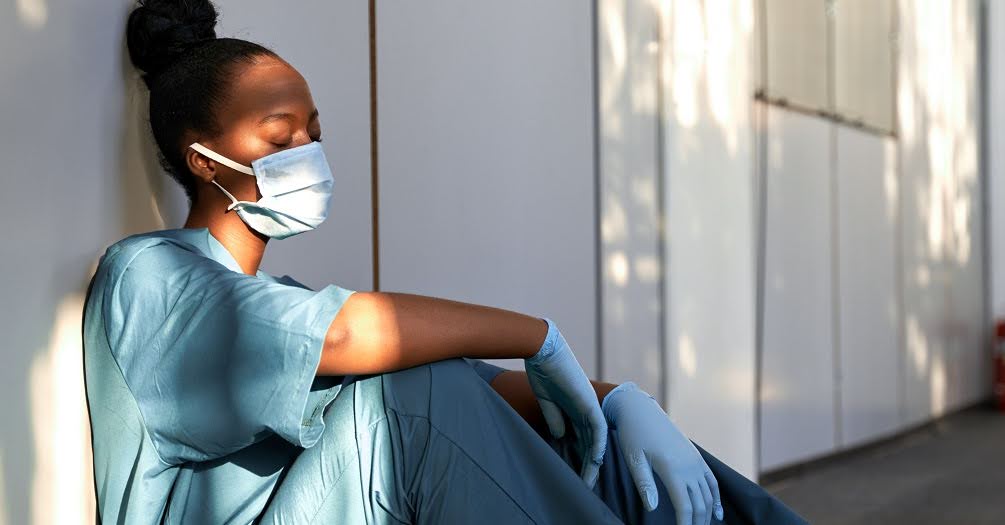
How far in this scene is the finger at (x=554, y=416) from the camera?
5.17 ft

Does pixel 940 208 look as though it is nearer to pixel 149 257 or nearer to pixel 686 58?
pixel 686 58

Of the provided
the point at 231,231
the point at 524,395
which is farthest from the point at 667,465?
the point at 231,231

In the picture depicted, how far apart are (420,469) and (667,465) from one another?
362 millimetres

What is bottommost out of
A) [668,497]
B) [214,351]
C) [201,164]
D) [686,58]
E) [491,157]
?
[668,497]

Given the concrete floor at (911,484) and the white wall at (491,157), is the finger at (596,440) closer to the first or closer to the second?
the white wall at (491,157)

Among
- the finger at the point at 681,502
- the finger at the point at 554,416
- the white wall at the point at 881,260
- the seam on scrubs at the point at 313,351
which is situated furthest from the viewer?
the white wall at the point at 881,260

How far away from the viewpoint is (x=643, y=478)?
148 cm

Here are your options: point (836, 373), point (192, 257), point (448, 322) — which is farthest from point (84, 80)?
point (836, 373)

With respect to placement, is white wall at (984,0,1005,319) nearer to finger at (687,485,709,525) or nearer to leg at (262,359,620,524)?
finger at (687,485,709,525)

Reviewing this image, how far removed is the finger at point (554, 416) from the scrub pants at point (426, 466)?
243 millimetres

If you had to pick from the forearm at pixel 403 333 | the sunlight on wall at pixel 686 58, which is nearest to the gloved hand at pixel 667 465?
the forearm at pixel 403 333

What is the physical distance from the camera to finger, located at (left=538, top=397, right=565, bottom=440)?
1.58m

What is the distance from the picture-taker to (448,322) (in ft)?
4.35

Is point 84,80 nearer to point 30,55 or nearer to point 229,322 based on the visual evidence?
point 30,55
